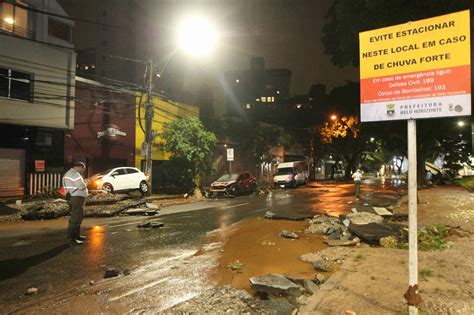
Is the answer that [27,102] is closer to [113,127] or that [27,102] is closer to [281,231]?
[113,127]

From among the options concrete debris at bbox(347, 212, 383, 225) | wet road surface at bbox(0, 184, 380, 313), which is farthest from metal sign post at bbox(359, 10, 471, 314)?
concrete debris at bbox(347, 212, 383, 225)

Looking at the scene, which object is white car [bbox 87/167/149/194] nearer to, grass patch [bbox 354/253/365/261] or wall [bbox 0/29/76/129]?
wall [bbox 0/29/76/129]

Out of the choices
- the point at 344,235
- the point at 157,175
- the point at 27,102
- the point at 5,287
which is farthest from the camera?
the point at 157,175

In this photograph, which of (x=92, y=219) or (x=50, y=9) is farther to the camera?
(x=50, y=9)

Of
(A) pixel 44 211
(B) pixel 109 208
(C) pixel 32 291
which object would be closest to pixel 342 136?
(B) pixel 109 208

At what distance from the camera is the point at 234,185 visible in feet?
80.2

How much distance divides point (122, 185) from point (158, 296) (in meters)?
16.1

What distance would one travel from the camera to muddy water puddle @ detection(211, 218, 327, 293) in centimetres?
630

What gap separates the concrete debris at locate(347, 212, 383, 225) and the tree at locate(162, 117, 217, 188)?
1440cm

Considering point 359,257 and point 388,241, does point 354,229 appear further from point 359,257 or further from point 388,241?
point 359,257

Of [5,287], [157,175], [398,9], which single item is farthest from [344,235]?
[157,175]

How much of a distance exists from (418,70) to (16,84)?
21283 mm

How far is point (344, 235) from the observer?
9586 mm

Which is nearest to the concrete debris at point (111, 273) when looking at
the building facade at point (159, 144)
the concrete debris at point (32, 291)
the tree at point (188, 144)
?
the concrete debris at point (32, 291)
